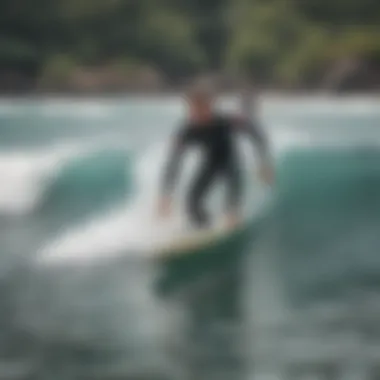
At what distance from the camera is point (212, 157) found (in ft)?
5.45

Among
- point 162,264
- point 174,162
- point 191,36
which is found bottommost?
point 162,264

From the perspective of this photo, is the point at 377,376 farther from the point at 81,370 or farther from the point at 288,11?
the point at 288,11

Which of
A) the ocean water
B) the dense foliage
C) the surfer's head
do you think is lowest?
the ocean water

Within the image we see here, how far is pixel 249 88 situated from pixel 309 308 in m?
0.34

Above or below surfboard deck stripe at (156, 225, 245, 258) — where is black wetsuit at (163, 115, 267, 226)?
above

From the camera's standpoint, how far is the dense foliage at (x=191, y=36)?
5.48ft

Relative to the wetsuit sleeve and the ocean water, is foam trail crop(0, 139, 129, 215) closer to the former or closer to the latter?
the ocean water

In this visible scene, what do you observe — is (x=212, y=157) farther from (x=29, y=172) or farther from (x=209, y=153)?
(x=29, y=172)

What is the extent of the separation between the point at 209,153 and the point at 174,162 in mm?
54

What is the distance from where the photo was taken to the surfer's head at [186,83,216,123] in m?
1.67

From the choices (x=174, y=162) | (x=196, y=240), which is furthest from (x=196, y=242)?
(x=174, y=162)

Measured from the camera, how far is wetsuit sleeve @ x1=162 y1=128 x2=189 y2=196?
5.43 feet

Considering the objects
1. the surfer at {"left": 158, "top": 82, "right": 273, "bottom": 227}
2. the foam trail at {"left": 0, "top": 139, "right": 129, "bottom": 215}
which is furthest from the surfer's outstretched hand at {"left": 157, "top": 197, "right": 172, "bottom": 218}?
the foam trail at {"left": 0, "top": 139, "right": 129, "bottom": 215}

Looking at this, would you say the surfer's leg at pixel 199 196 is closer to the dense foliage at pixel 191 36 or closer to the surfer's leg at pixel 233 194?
the surfer's leg at pixel 233 194
